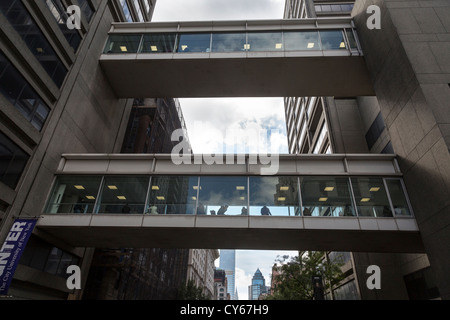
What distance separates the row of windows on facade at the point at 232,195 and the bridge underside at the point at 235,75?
8975mm

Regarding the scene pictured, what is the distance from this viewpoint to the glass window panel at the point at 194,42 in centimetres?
2031

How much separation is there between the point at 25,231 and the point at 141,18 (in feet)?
77.6

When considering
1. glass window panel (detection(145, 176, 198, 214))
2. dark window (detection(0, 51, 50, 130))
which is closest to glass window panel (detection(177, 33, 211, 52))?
dark window (detection(0, 51, 50, 130))

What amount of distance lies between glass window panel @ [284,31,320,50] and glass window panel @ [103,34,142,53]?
11.1m

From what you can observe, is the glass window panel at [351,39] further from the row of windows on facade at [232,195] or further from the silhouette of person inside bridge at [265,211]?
the silhouette of person inside bridge at [265,211]

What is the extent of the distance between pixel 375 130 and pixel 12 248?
27.4m

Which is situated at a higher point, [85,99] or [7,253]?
[85,99]

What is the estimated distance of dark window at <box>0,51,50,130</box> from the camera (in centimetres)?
1219

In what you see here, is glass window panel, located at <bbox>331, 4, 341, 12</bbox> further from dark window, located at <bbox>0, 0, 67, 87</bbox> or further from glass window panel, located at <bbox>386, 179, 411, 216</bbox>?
dark window, located at <bbox>0, 0, 67, 87</bbox>

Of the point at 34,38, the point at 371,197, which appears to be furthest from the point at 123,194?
the point at 371,197

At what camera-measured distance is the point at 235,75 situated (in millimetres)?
20812
